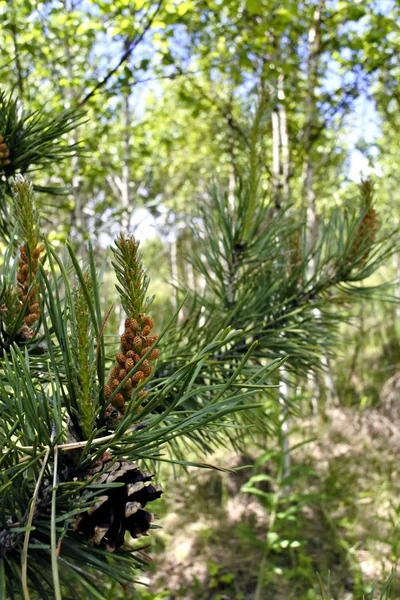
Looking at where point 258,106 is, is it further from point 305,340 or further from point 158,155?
point 158,155

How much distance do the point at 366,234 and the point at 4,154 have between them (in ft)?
2.42

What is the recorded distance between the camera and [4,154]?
0.81 meters

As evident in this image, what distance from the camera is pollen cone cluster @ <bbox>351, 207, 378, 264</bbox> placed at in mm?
1077

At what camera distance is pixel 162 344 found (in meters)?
0.84

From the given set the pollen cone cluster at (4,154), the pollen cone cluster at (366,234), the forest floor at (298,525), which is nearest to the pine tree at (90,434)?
the pollen cone cluster at (4,154)

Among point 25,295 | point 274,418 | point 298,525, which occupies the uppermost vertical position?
point 25,295

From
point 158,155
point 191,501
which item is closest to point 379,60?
point 191,501

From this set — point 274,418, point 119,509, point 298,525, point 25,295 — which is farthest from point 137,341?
point 298,525

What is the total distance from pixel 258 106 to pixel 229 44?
308 cm

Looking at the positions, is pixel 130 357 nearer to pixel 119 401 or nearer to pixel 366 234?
pixel 119 401

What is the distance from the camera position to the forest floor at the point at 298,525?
2.30 m

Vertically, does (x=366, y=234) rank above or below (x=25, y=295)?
above

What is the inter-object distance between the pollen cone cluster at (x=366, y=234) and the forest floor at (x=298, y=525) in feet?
4.12

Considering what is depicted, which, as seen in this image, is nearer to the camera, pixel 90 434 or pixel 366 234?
pixel 90 434
